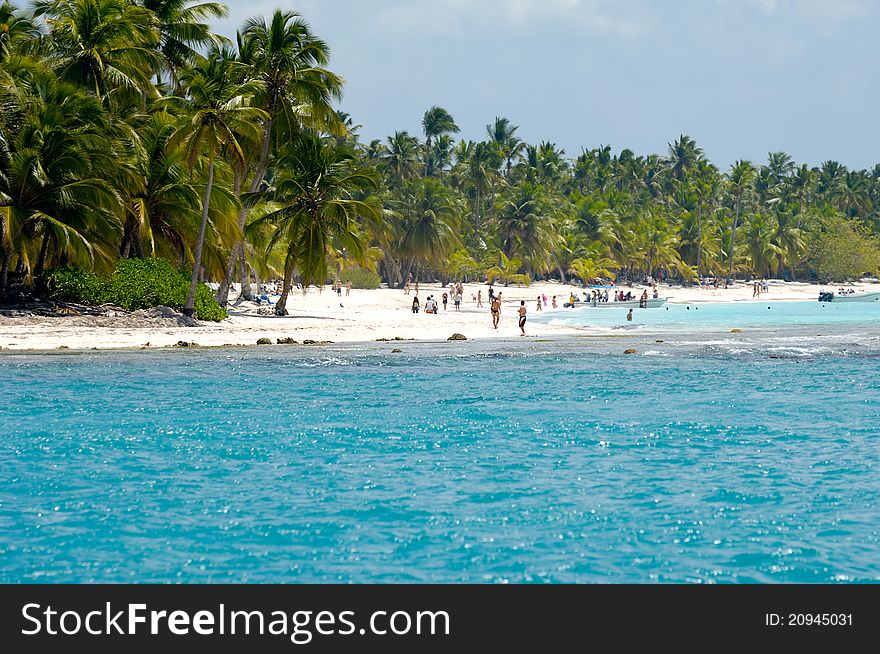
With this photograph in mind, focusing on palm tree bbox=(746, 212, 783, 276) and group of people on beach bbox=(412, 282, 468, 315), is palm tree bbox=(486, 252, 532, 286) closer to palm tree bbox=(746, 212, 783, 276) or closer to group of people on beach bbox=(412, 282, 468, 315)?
group of people on beach bbox=(412, 282, 468, 315)

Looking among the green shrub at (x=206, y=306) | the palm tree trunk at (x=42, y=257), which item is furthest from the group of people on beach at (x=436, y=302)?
the palm tree trunk at (x=42, y=257)

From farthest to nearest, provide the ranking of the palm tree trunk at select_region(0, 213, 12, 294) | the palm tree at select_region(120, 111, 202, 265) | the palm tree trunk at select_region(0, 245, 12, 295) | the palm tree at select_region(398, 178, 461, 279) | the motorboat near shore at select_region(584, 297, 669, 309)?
1. the palm tree at select_region(398, 178, 461, 279)
2. the motorboat near shore at select_region(584, 297, 669, 309)
3. the palm tree at select_region(120, 111, 202, 265)
4. the palm tree trunk at select_region(0, 245, 12, 295)
5. the palm tree trunk at select_region(0, 213, 12, 294)

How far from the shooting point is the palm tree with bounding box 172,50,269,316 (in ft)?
107

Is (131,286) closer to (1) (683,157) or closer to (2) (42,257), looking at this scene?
(2) (42,257)

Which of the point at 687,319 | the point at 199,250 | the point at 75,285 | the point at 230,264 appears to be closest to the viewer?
the point at 75,285

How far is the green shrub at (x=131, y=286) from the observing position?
32.4 metres

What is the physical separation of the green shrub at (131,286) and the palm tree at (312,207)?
17.5 ft

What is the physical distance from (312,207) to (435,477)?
27970 millimetres

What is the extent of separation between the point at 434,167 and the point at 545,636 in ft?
338

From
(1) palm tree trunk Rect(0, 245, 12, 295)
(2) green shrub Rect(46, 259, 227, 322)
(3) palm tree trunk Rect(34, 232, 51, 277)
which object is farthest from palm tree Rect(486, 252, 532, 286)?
(1) palm tree trunk Rect(0, 245, 12, 295)

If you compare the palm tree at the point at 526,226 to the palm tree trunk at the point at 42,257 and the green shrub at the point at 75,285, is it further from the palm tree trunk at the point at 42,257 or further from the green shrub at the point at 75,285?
the palm tree trunk at the point at 42,257

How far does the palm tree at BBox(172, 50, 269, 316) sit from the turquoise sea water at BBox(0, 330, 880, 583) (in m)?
10.8

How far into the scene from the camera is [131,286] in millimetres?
32906

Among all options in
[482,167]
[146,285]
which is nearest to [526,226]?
[482,167]
